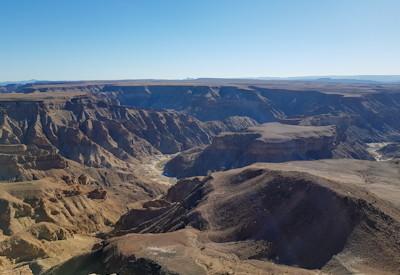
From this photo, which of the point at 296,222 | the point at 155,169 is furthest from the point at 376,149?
the point at 296,222

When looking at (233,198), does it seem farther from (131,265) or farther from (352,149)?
(352,149)

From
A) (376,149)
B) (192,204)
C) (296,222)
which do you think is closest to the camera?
(296,222)

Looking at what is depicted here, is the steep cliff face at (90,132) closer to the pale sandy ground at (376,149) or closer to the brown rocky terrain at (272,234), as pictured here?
the pale sandy ground at (376,149)

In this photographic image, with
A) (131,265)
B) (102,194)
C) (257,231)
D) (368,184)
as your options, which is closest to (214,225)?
(257,231)

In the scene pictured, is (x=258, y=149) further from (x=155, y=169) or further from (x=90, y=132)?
(x=90, y=132)

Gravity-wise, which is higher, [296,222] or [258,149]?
[296,222]

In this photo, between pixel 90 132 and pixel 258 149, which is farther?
pixel 90 132

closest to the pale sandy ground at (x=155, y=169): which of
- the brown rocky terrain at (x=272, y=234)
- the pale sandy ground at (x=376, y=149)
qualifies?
the brown rocky terrain at (x=272, y=234)

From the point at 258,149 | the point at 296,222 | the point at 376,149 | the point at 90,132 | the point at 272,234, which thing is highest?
the point at 296,222

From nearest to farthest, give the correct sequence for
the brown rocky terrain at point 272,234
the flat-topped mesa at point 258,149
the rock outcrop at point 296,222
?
the brown rocky terrain at point 272,234, the rock outcrop at point 296,222, the flat-topped mesa at point 258,149
